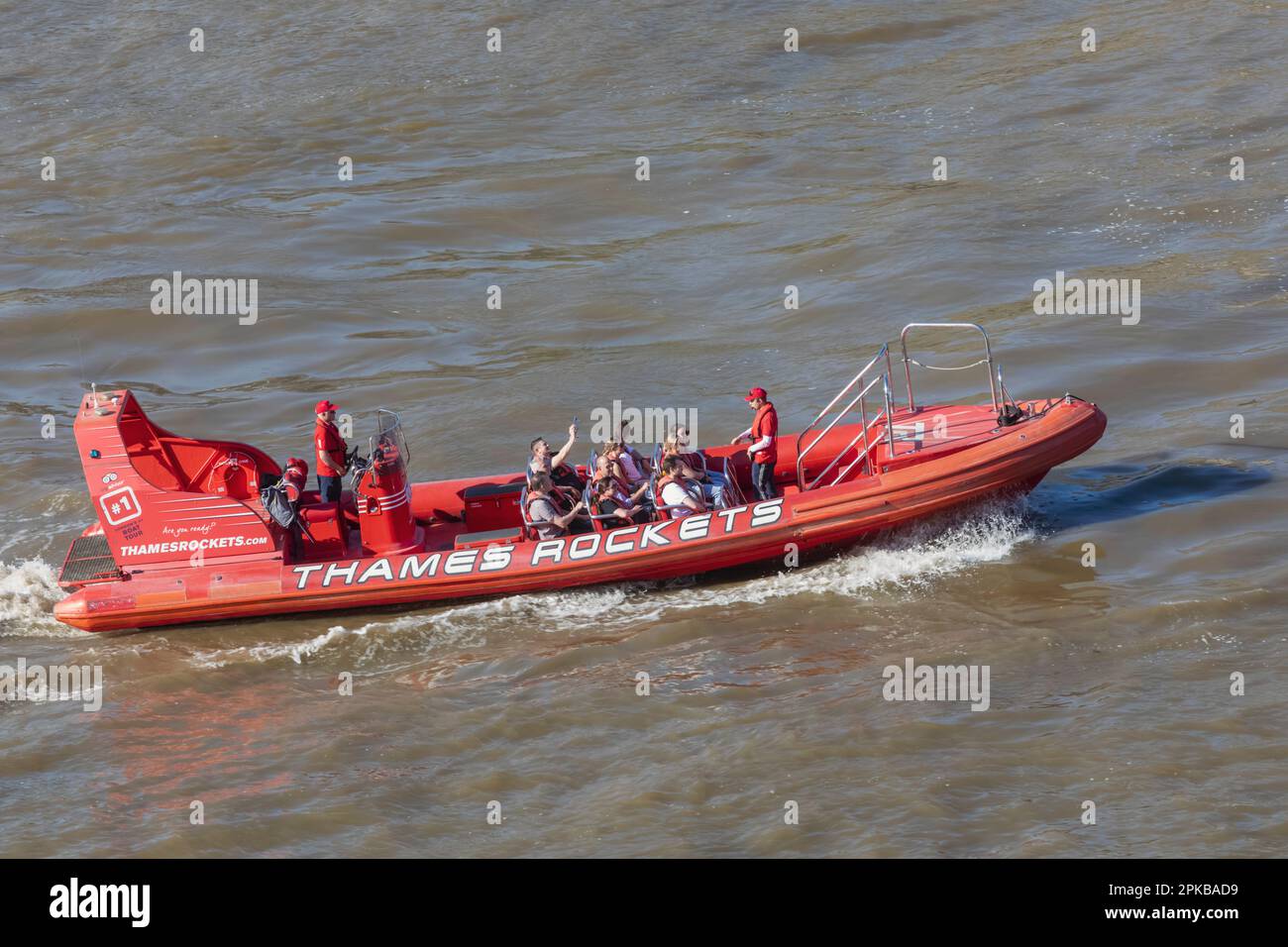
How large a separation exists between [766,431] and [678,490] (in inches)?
33.2

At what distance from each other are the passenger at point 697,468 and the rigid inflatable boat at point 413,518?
15cm

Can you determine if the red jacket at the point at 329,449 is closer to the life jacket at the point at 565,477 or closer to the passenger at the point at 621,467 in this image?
the life jacket at the point at 565,477

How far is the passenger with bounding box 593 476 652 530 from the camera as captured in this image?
1251 cm

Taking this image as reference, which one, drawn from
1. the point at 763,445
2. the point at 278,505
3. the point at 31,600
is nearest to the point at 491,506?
the point at 278,505

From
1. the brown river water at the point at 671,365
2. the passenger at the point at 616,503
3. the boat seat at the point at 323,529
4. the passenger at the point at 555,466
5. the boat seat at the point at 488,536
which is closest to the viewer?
the brown river water at the point at 671,365

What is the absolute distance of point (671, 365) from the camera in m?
17.5

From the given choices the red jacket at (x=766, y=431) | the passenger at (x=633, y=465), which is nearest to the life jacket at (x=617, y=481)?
the passenger at (x=633, y=465)

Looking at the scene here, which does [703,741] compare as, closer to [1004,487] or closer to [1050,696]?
[1050,696]

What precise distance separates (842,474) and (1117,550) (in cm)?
225

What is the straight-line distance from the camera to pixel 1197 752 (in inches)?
381

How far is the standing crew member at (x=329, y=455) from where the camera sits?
1267 centimetres

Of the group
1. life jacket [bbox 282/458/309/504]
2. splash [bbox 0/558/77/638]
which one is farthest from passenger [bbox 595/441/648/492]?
splash [bbox 0/558/77/638]

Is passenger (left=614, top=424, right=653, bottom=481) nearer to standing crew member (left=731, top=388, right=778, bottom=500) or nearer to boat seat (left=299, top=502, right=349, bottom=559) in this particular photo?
standing crew member (left=731, top=388, right=778, bottom=500)

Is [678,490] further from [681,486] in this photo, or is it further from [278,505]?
[278,505]
